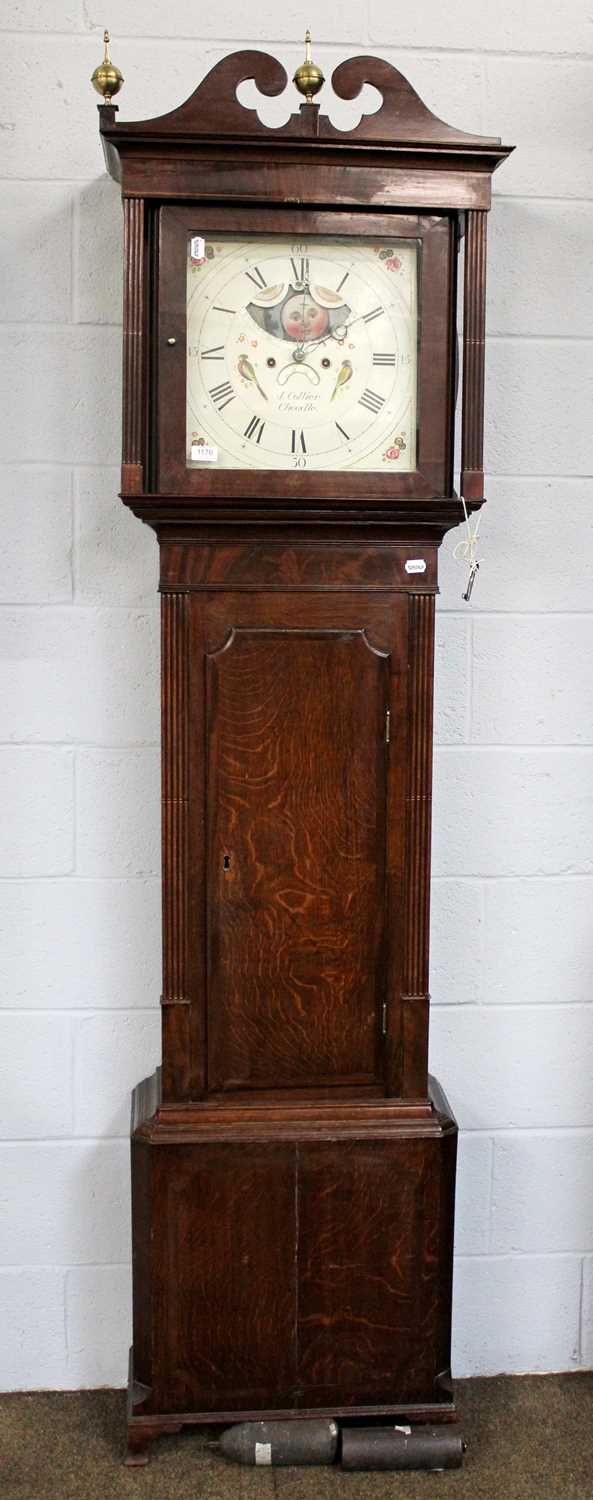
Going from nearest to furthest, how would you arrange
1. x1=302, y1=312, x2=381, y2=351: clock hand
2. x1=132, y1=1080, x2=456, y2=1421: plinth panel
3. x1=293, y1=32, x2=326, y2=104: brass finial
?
x1=293, y1=32, x2=326, y2=104: brass finial < x1=302, y1=312, x2=381, y2=351: clock hand < x1=132, y1=1080, x2=456, y2=1421: plinth panel

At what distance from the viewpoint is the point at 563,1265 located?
7.21ft

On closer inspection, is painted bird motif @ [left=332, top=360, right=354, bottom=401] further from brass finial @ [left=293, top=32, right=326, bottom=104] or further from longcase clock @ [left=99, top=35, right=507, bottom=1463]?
brass finial @ [left=293, top=32, right=326, bottom=104]

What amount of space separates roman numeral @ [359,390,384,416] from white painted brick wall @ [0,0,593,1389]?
→ 344 millimetres

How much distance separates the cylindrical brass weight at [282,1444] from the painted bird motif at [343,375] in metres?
1.47

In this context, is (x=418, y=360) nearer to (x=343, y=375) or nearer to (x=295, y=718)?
(x=343, y=375)

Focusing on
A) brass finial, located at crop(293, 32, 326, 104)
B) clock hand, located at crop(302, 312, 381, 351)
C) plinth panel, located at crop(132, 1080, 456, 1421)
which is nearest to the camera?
brass finial, located at crop(293, 32, 326, 104)

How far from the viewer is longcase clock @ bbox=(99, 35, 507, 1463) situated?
5.60 feet

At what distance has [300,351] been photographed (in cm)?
174

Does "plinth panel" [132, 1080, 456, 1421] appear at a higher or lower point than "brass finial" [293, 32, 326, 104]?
lower

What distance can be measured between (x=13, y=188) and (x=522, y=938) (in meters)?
1.41

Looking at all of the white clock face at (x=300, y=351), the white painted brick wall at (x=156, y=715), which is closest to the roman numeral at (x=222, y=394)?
the white clock face at (x=300, y=351)

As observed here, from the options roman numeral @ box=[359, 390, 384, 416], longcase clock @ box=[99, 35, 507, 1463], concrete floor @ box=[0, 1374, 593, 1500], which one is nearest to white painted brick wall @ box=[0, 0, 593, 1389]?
concrete floor @ box=[0, 1374, 593, 1500]

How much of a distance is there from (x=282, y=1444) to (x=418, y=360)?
1.54 meters

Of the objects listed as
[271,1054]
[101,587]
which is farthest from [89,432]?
[271,1054]
